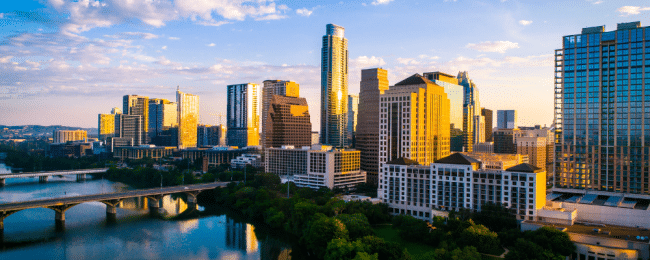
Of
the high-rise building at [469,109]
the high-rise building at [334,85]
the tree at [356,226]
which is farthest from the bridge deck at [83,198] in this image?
the high-rise building at [469,109]

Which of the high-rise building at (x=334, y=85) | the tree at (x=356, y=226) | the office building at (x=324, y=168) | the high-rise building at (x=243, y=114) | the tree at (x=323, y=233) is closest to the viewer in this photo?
the tree at (x=323, y=233)

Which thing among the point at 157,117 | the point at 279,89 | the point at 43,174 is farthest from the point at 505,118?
the point at 43,174

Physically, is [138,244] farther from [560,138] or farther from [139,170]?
[139,170]

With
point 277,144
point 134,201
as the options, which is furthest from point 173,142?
point 134,201

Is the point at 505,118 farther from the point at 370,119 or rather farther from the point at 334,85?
the point at 370,119

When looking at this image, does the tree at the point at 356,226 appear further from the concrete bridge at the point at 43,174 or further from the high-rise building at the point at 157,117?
the high-rise building at the point at 157,117
